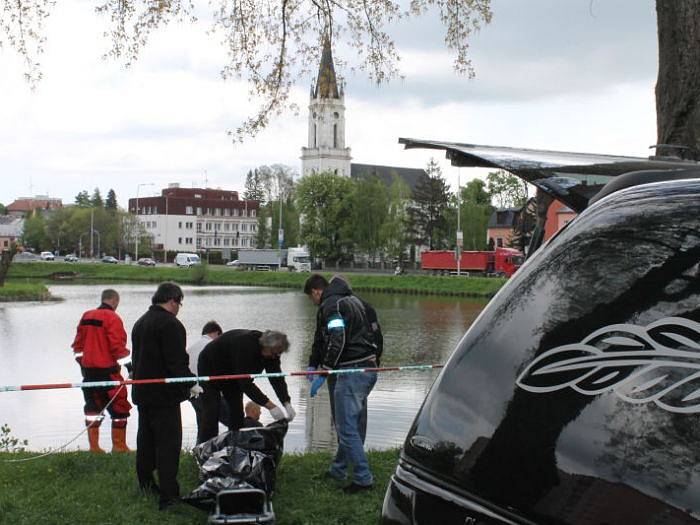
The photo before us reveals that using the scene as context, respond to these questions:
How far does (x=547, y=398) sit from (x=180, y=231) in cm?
15134

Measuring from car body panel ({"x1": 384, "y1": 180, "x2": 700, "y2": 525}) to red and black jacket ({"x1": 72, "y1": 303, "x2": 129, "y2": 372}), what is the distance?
6.97 metres

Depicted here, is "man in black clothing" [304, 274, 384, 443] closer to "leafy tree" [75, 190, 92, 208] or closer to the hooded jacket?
the hooded jacket

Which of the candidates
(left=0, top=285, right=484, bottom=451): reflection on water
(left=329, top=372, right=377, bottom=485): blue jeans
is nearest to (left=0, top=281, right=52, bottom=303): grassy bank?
(left=0, top=285, right=484, bottom=451): reflection on water

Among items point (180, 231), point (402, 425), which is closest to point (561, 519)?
point (402, 425)

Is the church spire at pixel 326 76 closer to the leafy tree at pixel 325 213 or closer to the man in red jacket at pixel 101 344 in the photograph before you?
the man in red jacket at pixel 101 344

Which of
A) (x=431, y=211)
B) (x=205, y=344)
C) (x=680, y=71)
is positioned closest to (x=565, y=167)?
(x=680, y=71)

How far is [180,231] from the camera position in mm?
150250

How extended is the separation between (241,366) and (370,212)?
3187 inches

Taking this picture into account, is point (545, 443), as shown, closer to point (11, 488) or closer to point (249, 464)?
point (249, 464)

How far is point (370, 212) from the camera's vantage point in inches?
3442

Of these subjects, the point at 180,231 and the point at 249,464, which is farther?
the point at 180,231

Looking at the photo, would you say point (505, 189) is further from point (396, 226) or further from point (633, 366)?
point (633, 366)

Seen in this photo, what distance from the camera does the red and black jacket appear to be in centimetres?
888

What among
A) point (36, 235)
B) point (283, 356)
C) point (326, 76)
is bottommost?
point (283, 356)
